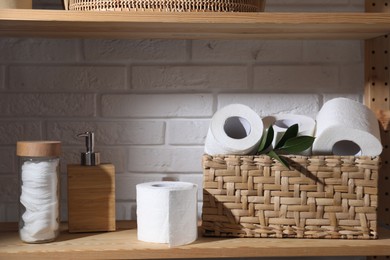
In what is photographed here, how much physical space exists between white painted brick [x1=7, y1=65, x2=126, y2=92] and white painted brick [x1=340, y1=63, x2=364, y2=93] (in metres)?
0.55

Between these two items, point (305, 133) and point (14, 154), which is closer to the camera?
point (305, 133)

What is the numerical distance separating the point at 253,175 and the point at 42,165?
420 mm

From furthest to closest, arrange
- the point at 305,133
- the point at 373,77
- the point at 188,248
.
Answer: the point at 373,77 → the point at 305,133 → the point at 188,248

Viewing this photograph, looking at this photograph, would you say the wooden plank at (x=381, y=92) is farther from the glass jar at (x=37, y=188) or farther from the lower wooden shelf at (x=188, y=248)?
the glass jar at (x=37, y=188)

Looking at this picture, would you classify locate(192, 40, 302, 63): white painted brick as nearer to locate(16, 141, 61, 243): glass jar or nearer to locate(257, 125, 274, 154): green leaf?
locate(257, 125, 274, 154): green leaf

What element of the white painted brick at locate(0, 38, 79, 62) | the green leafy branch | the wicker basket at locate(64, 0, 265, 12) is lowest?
the green leafy branch

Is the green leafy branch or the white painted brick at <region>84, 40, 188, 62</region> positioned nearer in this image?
the green leafy branch

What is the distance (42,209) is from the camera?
3.60 feet

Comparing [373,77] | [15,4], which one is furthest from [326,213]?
[15,4]

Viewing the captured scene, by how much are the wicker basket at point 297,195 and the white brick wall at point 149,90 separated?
27cm

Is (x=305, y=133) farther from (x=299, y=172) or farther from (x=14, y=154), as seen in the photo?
(x=14, y=154)

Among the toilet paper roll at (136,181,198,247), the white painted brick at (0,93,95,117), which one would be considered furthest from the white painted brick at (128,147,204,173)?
the toilet paper roll at (136,181,198,247)

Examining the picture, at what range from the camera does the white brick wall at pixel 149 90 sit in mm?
1357

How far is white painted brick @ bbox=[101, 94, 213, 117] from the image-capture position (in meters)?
1.37
